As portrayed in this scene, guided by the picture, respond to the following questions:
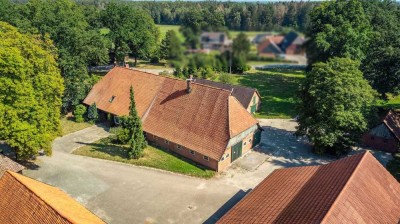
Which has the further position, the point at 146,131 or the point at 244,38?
the point at 146,131

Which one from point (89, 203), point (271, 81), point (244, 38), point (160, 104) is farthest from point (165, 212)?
point (271, 81)

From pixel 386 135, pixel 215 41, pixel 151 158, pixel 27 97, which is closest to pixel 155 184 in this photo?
pixel 151 158

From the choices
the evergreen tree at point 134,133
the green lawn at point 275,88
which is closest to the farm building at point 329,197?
the evergreen tree at point 134,133

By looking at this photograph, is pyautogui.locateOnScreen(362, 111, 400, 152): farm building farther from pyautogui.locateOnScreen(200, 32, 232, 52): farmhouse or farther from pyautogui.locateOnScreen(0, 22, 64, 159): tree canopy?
pyautogui.locateOnScreen(0, 22, 64, 159): tree canopy

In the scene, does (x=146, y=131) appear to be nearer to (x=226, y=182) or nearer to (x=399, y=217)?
(x=226, y=182)

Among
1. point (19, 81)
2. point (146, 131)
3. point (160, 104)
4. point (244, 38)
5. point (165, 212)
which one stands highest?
point (244, 38)

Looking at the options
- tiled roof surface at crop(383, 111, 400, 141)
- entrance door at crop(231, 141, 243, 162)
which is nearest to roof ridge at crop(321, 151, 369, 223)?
entrance door at crop(231, 141, 243, 162)
